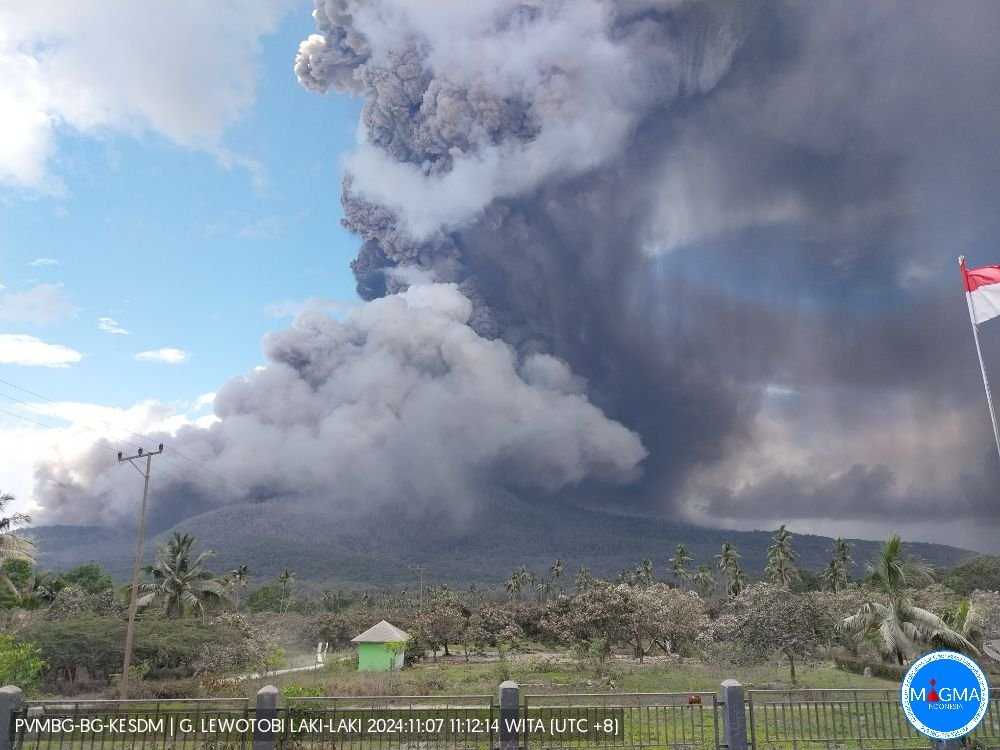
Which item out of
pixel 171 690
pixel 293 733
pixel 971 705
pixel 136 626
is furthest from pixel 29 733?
pixel 136 626

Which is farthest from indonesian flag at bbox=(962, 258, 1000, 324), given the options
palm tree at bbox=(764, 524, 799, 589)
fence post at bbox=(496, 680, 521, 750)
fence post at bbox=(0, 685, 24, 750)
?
palm tree at bbox=(764, 524, 799, 589)

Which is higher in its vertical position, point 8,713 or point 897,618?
point 897,618

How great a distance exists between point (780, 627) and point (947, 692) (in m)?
26.4

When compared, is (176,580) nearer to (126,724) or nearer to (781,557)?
(126,724)

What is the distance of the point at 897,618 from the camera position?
26234 millimetres

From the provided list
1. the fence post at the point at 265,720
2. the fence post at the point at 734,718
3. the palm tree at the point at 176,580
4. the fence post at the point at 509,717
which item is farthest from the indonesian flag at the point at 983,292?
the palm tree at the point at 176,580

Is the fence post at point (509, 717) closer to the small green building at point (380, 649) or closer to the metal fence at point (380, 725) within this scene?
the metal fence at point (380, 725)

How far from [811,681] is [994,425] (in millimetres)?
20210

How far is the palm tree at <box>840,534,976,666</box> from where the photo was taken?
25453 mm

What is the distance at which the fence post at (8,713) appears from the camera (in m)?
13.6

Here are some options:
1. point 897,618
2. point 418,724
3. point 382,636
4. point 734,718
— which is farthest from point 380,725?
point 382,636

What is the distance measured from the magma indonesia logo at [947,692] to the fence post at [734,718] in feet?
11.6

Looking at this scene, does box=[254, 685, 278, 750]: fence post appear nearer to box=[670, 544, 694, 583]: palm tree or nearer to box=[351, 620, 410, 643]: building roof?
box=[351, 620, 410, 643]: building roof

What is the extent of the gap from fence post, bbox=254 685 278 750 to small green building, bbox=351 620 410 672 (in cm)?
3245
